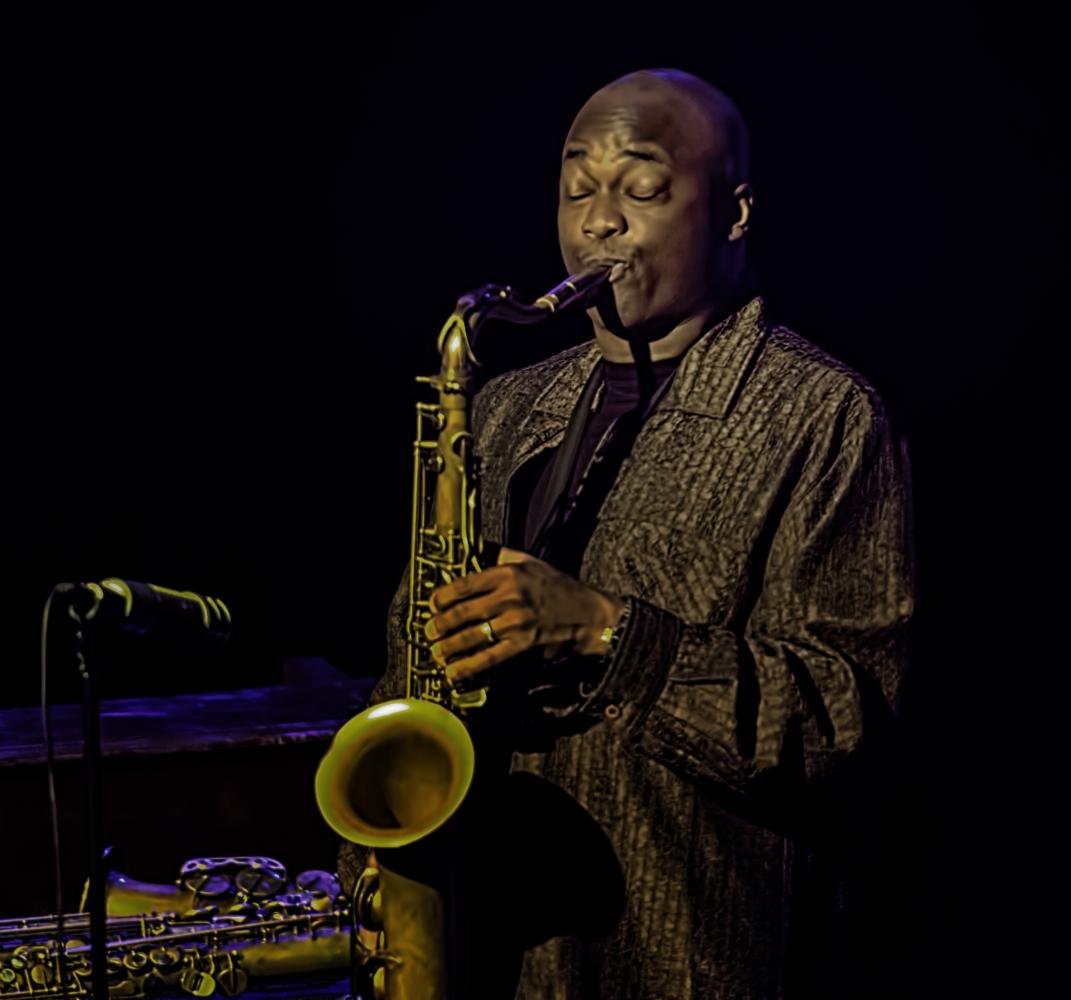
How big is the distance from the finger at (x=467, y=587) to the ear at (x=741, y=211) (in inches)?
24.7

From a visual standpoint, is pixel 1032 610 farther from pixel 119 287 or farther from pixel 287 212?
pixel 119 287

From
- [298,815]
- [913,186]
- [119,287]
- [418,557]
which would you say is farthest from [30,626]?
[913,186]

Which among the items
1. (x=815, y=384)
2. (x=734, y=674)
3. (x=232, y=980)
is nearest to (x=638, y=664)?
(x=734, y=674)

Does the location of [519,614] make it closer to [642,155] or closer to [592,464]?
[592,464]

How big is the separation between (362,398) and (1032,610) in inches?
66.3

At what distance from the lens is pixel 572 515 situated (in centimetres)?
233

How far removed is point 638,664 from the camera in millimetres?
2047

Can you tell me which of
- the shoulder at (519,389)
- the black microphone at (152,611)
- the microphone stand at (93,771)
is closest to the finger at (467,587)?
the black microphone at (152,611)

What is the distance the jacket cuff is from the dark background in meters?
1.17

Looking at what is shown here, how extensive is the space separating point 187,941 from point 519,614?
3.62 ft

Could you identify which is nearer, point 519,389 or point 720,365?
point 720,365

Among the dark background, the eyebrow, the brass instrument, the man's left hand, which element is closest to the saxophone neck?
the eyebrow

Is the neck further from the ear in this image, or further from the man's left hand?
the man's left hand

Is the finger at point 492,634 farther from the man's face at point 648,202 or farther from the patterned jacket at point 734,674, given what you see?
the man's face at point 648,202
